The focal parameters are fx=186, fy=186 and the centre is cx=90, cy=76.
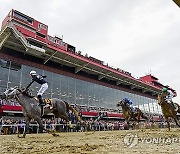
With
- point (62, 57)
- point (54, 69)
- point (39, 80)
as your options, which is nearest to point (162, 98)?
point (39, 80)

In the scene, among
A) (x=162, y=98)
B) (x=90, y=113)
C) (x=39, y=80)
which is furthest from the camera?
(x=90, y=113)

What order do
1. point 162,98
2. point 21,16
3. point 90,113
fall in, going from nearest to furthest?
1. point 162,98
2. point 21,16
3. point 90,113

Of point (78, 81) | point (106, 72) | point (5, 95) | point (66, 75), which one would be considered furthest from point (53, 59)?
point (5, 95)

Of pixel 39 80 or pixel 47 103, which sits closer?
pixel 39 80

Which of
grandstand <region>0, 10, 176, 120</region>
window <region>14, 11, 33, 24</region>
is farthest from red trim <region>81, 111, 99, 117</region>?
window <region>14, 11, 33, 24</region>

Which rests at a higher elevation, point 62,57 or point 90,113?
point 62,57

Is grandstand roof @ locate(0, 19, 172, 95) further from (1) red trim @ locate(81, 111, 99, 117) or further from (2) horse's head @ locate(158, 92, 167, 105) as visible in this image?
(2) horse's head @ locate(158, 92, 167, 105)

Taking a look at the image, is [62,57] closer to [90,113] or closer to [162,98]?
[90,113]

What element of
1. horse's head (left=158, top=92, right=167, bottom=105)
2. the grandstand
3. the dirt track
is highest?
the grandstand

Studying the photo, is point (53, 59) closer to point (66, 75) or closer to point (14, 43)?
point (66, 75)

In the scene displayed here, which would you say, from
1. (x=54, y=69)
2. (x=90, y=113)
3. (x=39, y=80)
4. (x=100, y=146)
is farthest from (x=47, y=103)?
(x=54, y=69)

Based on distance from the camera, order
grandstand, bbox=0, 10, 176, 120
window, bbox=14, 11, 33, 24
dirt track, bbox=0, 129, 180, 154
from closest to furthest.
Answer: dirt track, bbox=0, 129, 180, 154 < grandstand, bbox=0, 10, 176, 120 < window, bbox=14, 11, 33, 24

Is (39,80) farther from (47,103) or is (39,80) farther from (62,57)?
(62,57)

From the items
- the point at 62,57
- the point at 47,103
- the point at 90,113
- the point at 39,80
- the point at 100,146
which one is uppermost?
the point at 62,57
